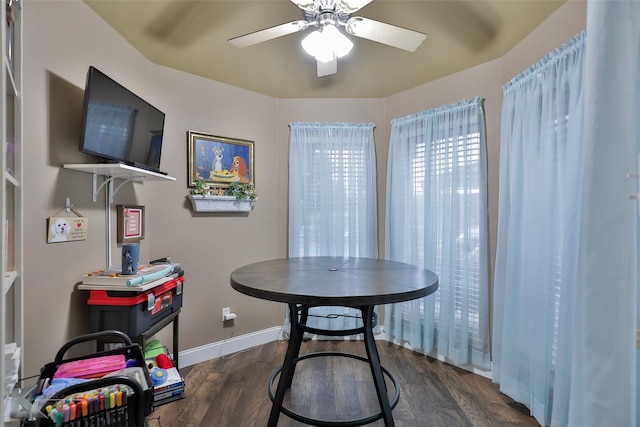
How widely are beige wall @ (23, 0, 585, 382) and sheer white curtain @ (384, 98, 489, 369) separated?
11cm

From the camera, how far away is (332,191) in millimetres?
3010

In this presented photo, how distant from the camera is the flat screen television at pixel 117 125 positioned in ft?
5.33

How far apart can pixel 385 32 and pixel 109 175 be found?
71.8 inches

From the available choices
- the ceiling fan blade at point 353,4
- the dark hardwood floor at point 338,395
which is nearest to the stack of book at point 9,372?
the dark hardwood floor at point 338,395

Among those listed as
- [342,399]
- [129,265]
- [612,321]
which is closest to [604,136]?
[612,321]

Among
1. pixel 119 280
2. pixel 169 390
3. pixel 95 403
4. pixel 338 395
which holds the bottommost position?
pixel 338 395

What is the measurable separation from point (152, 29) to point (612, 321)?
9.46 ft

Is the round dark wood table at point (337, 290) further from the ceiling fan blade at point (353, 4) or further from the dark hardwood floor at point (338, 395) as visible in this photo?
the ceiling fan blade at point (353, 4)

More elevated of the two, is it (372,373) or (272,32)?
(272,32)

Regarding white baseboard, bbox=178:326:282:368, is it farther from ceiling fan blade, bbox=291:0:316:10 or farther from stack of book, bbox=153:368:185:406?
ceiling fan blade, bbox=291:0:316:10

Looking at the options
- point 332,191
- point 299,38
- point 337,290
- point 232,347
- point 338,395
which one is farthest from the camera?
point 332,191

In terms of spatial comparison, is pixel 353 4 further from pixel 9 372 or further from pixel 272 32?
pixel 9 372

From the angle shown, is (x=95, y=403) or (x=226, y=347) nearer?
(x=95, y=403)

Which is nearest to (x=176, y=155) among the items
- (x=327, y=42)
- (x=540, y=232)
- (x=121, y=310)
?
(x=121, y=310)
